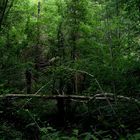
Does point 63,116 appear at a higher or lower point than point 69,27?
lower

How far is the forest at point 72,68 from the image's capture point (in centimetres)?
855

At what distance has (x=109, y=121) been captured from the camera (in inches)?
329

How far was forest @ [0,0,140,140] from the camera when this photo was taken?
28.1ft

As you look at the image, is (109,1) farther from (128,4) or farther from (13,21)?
(13,21)

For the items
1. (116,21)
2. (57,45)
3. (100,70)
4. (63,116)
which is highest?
(116,21)

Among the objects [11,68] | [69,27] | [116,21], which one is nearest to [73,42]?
[69,27]

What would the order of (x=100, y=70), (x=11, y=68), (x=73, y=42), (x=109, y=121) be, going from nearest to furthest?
(x=109, y=121) → (x=100, y=70) → (x=11, y=68) → (x=73, y=42)

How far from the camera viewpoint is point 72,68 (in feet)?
33.5

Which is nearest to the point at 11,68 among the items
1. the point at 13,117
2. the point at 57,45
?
the point at 13,117

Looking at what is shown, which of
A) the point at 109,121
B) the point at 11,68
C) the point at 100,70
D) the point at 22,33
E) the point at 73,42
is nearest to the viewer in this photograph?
the point at 109,121

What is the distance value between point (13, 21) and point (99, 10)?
11.2 ft

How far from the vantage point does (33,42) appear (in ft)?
42.7

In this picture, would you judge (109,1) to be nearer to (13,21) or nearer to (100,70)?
(100,70)

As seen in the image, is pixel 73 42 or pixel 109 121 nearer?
pixel 109 121
